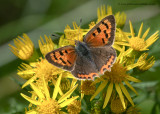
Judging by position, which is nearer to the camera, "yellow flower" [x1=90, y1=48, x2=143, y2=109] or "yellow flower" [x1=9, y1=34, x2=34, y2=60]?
"yellow flower" [x1=90, y1=48, x2=143, y2=109]

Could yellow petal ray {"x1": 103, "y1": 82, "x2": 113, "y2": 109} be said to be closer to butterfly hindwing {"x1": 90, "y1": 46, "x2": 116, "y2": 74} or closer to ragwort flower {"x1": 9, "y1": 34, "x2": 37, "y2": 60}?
butterfly hindwing {"x1": 90, "y1": 46, "x2": 116, "y2": 74}

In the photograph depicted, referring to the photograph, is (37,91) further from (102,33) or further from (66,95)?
(102,33)

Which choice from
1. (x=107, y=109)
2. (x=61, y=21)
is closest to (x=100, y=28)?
(x=107, y=109)

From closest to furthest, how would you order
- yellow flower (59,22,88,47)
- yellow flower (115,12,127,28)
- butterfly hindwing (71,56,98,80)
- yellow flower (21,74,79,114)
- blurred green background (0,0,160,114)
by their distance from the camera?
butterfly hindwing (71,56,98,80), yellow flower (21,74,79,114), yellow flower (59,22,88,47), yellow flower (115,12,127,28), blurred green background (0,0,160,114)

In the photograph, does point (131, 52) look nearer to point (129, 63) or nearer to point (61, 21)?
point (129, 63)

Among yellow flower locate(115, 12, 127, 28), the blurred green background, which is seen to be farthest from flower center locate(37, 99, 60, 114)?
the blurred green background

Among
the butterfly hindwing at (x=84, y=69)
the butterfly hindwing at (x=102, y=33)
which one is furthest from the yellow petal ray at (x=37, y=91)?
the butterfly hindwing at (x=102, y=33)
